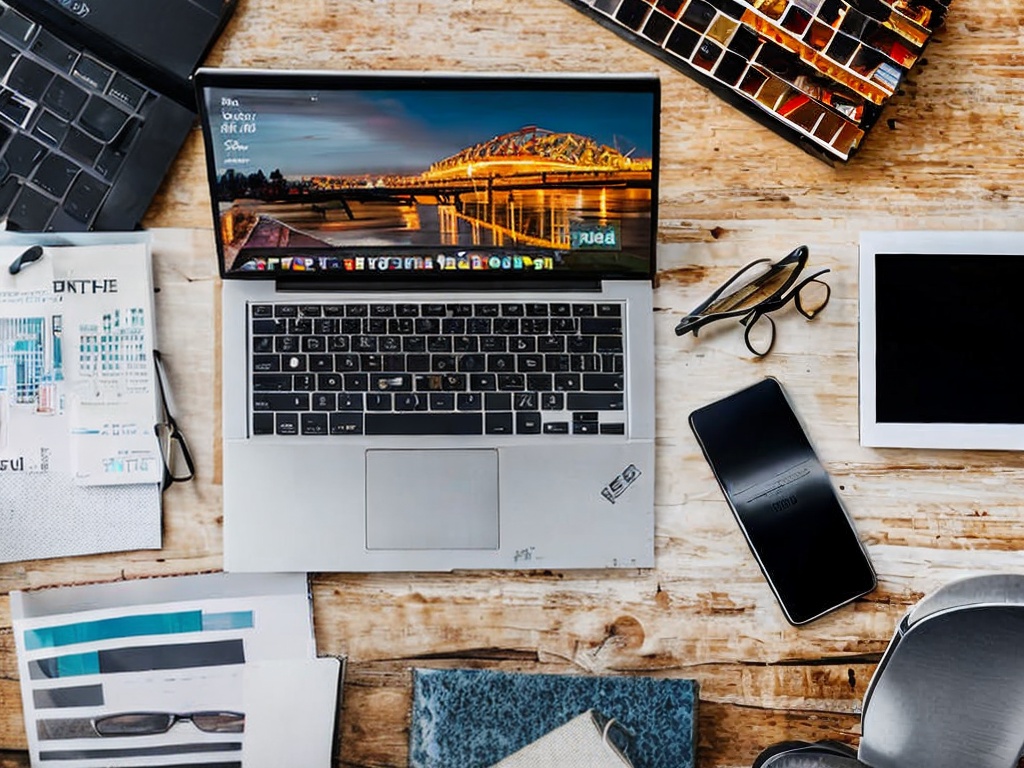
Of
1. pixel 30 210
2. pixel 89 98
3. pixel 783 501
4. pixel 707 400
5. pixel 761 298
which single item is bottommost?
pixel 783 501

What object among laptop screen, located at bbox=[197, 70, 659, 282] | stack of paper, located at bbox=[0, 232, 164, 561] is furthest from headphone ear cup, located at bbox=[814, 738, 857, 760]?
stack of paper, located at bbox=[0, 232, 164, 561]

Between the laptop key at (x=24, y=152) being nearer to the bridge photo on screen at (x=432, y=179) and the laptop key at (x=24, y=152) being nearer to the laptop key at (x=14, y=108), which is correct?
the laptop key at (x=14, y=108)

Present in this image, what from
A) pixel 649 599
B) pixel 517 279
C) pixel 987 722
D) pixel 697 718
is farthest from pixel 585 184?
pixel 987 722

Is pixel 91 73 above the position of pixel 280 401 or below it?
above

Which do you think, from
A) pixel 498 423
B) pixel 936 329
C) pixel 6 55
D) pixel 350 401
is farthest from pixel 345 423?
pixel 936 329

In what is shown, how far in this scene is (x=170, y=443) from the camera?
96cm

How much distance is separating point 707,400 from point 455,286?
281 millimetres

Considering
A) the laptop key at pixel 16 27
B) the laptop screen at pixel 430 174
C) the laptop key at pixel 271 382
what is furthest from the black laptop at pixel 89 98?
the laptop key at pixel 271 382

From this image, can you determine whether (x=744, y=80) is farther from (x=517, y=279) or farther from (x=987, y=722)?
(x=987, y=722)

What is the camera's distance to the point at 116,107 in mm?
923

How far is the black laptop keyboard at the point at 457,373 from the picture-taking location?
3.01ft

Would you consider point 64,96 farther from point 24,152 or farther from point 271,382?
point 271,382

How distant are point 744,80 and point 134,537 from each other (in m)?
0.76

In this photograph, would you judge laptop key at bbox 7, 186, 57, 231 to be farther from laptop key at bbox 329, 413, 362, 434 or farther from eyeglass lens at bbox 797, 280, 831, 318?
eyeglass lens at bbox 797, 280, 831, 318
